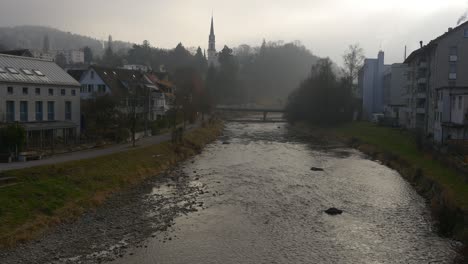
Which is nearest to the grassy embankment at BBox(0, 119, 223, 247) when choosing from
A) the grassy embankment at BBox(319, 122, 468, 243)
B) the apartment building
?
the grassy embankment at BBox(319, 122, 468, 243)

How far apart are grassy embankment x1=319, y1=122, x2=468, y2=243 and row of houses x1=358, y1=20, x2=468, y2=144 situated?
322 cm

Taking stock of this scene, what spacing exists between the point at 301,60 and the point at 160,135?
143975 millimetres

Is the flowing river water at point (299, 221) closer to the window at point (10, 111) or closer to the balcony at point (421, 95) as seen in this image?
the window at point (10, 111)

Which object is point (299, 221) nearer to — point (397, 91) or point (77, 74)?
point (77, 74)

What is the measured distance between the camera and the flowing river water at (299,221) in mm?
17219

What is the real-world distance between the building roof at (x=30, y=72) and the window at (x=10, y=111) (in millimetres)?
1763

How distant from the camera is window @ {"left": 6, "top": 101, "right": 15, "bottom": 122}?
33.7 m

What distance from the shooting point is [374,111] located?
8481cm

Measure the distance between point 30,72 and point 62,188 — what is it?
1757 cm

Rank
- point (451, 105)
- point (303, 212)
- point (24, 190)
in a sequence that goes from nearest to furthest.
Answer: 1. point (24, 190)
2. point (303, 212)
3. point (451, 105)

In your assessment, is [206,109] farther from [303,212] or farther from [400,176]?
[303,212]

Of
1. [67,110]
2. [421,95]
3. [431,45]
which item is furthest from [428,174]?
[67,110]

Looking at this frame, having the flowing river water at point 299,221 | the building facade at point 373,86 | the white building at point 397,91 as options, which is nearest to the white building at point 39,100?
the flowing river water at point 299,221

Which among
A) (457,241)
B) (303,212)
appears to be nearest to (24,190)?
(303,212)
